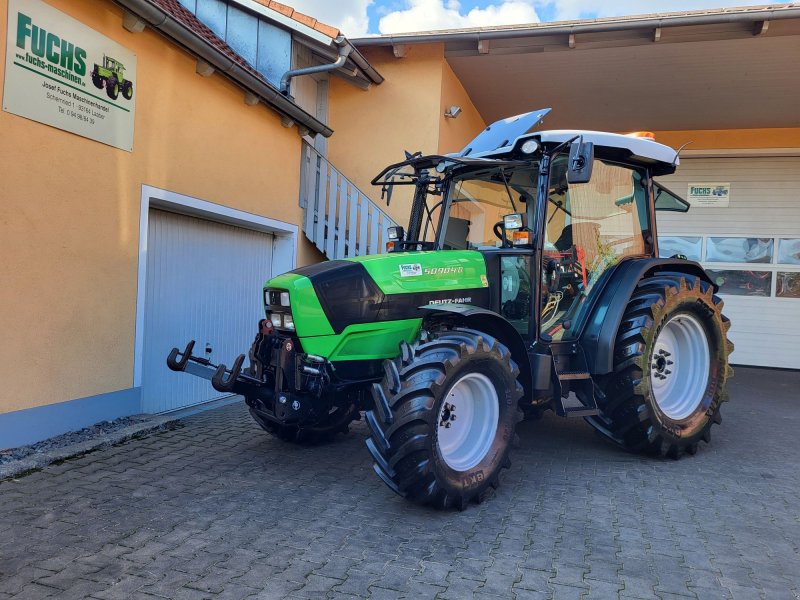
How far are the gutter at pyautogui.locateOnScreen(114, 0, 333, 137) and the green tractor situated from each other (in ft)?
1.53

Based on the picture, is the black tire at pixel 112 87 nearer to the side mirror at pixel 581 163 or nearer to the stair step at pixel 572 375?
the side mirror at pixel 581 163

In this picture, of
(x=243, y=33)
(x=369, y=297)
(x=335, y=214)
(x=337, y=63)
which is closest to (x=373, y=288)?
(x=369, y=297)

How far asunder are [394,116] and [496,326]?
20.0 feet

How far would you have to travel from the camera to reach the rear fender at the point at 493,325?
3775mm

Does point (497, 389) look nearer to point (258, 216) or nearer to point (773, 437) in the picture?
point (773, 437)

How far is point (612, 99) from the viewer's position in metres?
9.88

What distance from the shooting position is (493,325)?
3.94 m

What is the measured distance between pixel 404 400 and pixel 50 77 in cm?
353

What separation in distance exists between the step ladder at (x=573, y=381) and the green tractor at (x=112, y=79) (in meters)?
4.10

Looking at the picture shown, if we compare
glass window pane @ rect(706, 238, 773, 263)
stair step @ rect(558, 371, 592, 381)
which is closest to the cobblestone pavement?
stair step @ rect(558, 371, 592, 381)

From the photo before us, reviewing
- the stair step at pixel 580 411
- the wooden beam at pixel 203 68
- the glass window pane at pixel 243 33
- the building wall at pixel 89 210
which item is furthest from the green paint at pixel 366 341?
the glass window pane at pixel 243 33

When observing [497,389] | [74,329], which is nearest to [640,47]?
[497,389]

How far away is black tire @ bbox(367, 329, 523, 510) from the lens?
3238 mm

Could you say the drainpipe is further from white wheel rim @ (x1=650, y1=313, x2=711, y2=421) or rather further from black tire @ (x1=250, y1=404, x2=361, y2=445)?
white wheel rim @ (x1=650, y1=313, x2=711, y2=421)
